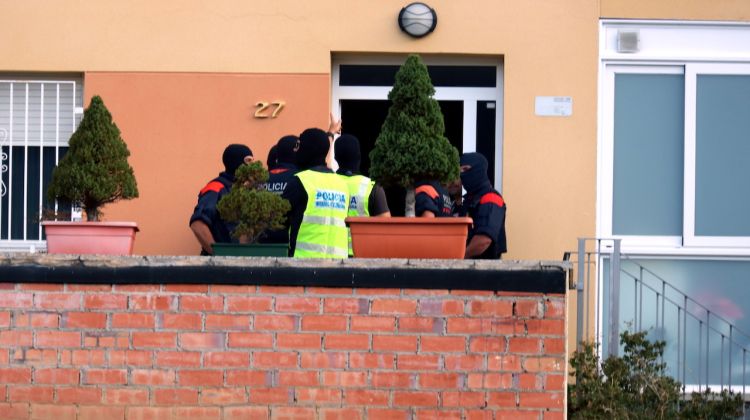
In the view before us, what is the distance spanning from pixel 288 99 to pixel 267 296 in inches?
163

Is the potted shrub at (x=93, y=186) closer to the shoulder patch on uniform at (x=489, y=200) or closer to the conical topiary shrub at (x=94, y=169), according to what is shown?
the conical topiary shrub at (x=94, y=169)

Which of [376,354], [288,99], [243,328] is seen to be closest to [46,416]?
[243,328]

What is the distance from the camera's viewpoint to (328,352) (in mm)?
7324

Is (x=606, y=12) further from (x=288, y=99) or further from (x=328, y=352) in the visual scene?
(x=328, y=352)

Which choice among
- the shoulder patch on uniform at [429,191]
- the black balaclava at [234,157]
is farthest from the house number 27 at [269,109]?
the shoulder patch on uniform at [429,191]

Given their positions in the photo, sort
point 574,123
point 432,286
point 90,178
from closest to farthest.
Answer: point 432,286 → point 90,178 → point 574,123

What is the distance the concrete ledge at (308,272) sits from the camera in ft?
23.8

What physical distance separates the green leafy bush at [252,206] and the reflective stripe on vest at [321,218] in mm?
532

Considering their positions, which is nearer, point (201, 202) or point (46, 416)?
point (46, 416)

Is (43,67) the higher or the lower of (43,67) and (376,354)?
the higher

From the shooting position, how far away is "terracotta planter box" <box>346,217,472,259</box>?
7402 millimetres

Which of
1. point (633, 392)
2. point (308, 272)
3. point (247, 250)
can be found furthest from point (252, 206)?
point (633, 392)

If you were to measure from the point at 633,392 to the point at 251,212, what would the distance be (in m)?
3.16

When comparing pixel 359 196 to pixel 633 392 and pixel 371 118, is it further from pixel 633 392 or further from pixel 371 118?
pixel 371 118
